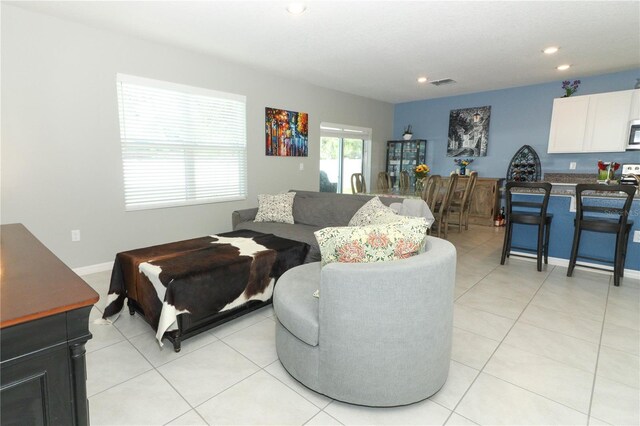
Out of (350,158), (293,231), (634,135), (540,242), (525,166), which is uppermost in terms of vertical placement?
(634,135)

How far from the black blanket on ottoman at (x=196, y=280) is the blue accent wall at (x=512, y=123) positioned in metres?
5.26

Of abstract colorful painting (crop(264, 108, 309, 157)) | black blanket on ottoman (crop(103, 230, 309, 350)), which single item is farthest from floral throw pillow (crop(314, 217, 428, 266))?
abstract colorful painting (crop(264, 108, 309, 157))

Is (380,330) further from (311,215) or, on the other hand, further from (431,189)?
(431,189)

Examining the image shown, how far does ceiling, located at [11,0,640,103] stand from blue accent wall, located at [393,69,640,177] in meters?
0.42

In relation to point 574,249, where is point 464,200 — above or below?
above

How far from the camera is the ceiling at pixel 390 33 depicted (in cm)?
291

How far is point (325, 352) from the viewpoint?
1654 mm

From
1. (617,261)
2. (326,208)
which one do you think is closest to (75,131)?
(326,208)

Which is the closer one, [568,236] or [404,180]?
[568,236]

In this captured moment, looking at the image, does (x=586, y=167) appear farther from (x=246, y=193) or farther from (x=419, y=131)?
(x=246, y=193)

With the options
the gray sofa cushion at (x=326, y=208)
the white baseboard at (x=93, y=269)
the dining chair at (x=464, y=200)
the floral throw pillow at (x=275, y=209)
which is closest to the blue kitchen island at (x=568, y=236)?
the dining chair at (x=464, y=200)

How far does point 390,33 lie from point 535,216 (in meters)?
2.60

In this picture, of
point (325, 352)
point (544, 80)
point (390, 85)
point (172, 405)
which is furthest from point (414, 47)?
point (172, 405)

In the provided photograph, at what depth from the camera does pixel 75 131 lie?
3389 mm
